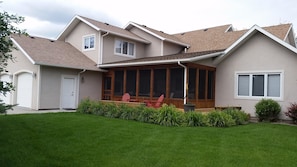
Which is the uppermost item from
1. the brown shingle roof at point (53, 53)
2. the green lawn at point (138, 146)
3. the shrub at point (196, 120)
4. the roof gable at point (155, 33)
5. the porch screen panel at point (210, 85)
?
the roof gable at point (155, 33)

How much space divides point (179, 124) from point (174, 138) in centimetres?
275

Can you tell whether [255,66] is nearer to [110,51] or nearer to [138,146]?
[138,146]

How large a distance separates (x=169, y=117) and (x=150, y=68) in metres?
5.73

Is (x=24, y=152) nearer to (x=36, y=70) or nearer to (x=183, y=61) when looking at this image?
(x=183, y=61)

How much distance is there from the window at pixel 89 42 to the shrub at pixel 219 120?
11708 mm

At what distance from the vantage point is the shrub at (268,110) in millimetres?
12680

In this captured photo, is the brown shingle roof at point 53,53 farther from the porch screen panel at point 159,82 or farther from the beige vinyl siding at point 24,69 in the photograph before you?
the porch screen panel at point 159,82

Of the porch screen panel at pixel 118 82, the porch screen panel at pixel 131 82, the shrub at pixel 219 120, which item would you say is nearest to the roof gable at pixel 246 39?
the shrub at pixel 219 120

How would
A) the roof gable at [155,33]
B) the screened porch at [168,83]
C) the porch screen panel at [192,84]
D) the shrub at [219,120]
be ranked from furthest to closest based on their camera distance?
the roof gable at [155,33]
the porch screen panel at [192,84]
the screened porch at [168,83]
the shrub at [219,120]

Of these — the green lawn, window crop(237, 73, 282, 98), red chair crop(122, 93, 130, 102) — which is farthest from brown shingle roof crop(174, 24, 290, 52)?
the green lawn

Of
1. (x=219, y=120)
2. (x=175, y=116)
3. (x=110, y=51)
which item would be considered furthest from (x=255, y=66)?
(x=110, y=51)

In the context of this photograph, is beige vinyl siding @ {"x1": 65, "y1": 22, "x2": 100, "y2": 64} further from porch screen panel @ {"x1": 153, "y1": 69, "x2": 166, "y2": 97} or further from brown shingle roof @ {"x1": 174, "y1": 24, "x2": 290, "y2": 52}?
brown shingle roof @ {"x1": 174, "y1": 24, "x2": 290, "y2": 52}

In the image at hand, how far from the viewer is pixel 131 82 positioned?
58.1 ft

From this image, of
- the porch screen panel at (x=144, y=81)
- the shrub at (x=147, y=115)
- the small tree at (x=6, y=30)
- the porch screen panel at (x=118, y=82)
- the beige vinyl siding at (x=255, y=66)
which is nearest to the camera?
the small tree at (x=6, y=30)
